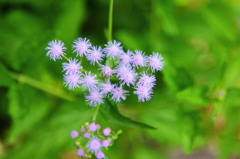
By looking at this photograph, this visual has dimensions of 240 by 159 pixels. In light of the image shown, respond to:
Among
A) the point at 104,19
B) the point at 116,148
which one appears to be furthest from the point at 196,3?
the point at 116,148

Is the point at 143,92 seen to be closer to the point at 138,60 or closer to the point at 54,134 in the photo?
the point at 138,60

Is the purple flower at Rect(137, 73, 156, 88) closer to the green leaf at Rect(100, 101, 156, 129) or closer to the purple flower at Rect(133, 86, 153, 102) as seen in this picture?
the purple flower at Rect(133, 86, 153, 102)

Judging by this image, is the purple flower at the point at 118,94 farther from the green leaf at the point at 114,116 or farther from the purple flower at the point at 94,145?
the purple flower at the point at 94,145

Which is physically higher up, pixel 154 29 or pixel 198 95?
pixel 154 29

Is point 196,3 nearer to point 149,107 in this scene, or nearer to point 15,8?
point 149,107

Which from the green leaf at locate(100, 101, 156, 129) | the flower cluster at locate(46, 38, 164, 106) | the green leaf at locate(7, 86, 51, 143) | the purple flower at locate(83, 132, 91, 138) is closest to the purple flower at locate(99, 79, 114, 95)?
the flower cluster at locate(46, 38, 164, 106)

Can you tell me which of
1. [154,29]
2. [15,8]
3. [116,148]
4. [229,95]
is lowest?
[116,148]

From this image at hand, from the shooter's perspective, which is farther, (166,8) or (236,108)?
(236,108)
